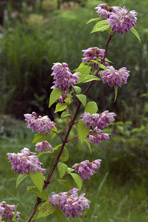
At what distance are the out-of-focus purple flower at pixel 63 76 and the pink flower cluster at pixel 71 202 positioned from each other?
0.44 meters

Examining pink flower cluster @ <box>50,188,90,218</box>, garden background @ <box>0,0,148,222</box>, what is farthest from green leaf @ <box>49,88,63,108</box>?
garden background @ <box>0,0,148,222</box>

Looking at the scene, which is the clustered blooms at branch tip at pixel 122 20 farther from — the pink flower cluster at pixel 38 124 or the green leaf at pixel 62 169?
the green leaf at pixel 62 169

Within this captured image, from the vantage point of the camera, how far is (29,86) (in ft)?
16.3

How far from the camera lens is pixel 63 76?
1.32 metres

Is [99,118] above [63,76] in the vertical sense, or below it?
below

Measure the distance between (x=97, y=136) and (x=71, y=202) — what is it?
0.96 ft

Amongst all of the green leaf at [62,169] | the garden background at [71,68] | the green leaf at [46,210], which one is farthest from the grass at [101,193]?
the green leaf at [62,169]

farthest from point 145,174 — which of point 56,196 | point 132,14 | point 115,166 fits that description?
point 132,14

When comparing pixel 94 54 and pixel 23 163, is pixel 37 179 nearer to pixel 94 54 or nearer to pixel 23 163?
pixel 23 163

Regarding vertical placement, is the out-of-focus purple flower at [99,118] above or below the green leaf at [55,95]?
below

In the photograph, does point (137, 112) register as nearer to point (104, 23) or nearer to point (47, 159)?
point (47, 159)

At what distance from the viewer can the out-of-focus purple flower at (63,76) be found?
4.32 feet

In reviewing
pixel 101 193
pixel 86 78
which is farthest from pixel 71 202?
pixel 101 193

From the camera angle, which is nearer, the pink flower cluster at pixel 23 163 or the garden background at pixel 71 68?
the pink flower cluster at pixel 23 163
